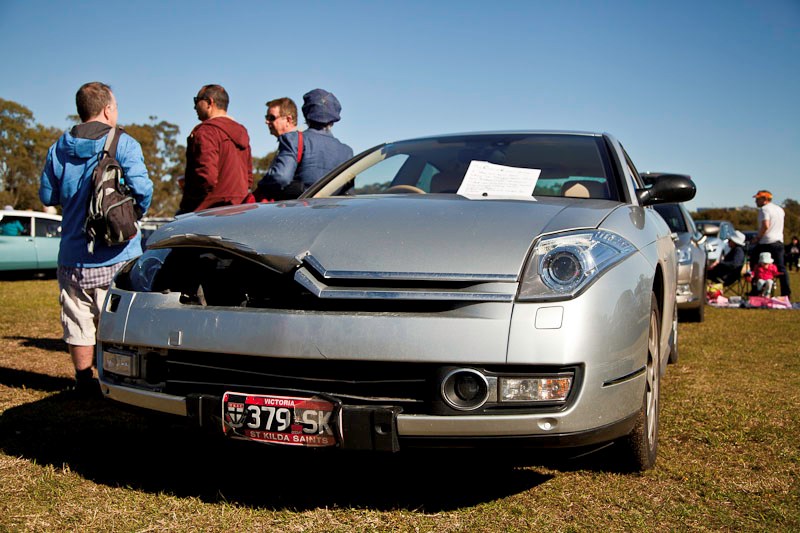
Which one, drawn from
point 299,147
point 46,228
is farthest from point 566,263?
point 46,228

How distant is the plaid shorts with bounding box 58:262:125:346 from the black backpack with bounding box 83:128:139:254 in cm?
16

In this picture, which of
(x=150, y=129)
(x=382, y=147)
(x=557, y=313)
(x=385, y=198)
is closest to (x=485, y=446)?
(x=557, y=313)

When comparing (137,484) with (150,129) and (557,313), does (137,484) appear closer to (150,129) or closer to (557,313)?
(557,313)

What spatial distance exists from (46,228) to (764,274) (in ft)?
48.9

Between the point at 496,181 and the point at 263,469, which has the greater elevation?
the point at 496,181

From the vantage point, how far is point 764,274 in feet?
40.9

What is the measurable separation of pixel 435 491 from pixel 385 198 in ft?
3.74

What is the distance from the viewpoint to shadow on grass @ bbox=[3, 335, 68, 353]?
651 cm

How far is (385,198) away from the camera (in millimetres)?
3230

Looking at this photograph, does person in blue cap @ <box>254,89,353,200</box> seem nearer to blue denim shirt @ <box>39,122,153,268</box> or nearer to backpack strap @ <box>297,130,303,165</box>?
backpack strap @ <box>297,130,303,165</box>

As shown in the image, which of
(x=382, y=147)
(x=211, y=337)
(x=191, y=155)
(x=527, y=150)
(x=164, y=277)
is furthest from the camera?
(x=191, y=155)

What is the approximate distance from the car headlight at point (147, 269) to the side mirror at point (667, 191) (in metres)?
2.09

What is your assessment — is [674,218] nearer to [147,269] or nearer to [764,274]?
[764,274]

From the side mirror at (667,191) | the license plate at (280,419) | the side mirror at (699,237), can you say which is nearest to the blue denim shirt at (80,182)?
the license plate at (280,419)
